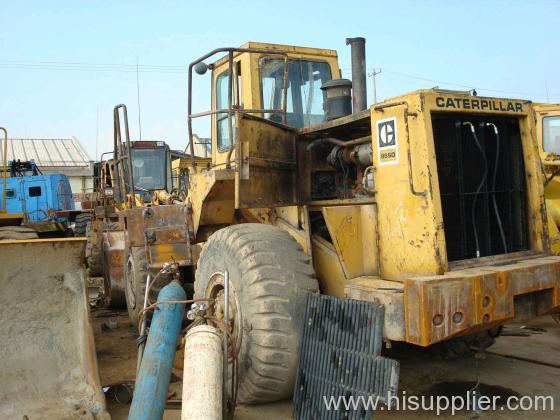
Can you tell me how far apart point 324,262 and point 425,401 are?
1.35 meters

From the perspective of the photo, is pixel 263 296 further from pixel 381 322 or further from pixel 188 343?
pixel 381 322

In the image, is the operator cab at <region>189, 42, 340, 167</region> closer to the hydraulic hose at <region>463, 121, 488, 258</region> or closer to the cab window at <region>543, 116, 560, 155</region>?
the hydraulic hose at <region>463, 121, 488, 258</region>

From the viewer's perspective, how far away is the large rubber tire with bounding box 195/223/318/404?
409 centimetres

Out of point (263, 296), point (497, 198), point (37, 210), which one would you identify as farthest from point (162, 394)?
point (37, 210)

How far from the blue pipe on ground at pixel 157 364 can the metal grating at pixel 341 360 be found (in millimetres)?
932

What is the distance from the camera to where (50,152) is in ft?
137

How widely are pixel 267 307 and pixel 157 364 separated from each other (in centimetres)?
84

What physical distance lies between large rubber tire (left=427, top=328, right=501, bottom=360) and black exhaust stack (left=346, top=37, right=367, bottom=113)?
2.32m

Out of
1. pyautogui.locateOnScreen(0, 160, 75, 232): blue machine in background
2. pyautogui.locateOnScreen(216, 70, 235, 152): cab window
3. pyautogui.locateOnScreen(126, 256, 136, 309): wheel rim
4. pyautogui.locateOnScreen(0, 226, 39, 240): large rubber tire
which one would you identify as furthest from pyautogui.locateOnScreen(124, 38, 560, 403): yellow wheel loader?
pyautogui.locateOnScreen(0, 160, 75, 232): blue machine in background

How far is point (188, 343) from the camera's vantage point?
384 centimetres

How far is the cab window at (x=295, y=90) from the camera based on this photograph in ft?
19.7

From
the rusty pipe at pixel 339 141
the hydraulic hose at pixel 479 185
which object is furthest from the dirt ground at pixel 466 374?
the rusty pipe at pixel 339 141

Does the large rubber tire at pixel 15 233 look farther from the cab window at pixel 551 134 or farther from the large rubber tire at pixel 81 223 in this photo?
the cab window at pixel 551 134
